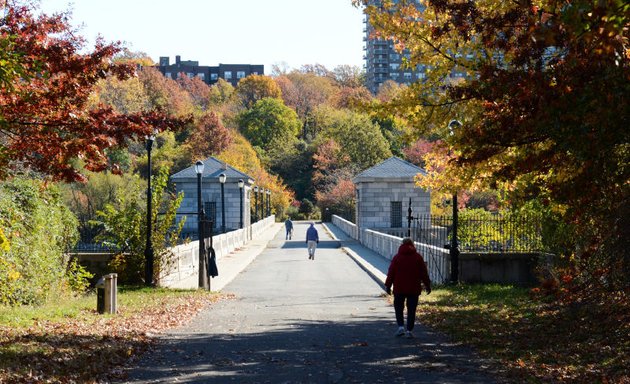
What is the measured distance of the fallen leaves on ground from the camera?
966cm

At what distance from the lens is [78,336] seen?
489 inches

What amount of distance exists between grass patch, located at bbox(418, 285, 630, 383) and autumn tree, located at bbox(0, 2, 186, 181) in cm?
633

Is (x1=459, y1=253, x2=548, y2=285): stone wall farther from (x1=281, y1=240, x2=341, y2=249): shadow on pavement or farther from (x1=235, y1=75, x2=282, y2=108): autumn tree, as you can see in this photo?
(x1=235, y1=75, x2=282, y2=108): autumn tree

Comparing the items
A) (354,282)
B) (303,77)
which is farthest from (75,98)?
(303,77)

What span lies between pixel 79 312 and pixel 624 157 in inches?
399

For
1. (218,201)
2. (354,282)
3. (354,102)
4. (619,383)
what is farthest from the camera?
(218,201)

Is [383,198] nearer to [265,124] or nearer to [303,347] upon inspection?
[303,347]

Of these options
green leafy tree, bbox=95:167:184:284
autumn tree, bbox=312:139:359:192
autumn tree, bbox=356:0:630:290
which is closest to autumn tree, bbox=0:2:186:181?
autumn tree, bbox=356:0:630:290

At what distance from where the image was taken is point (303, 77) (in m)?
171

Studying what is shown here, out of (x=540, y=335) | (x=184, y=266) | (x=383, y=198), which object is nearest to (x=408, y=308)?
(x=540, y=335)

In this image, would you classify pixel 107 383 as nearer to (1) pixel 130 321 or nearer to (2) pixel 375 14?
(1) pixel 130 321

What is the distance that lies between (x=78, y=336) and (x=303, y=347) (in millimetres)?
3399

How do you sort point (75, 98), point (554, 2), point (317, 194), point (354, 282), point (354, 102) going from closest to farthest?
point (554, 2), point (75, 98), point (354, 102), point (354, 282), point (317, 194)

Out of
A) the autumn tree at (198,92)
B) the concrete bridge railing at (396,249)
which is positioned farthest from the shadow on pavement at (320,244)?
the autumn tree at (198,92)
